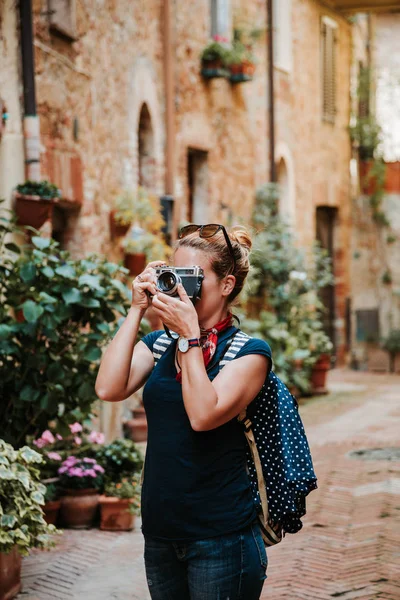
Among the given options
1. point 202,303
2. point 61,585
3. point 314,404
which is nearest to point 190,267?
point 202,303

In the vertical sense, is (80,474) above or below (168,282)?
below

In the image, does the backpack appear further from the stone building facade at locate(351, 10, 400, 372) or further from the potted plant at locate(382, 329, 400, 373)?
the stone building facade at locate(351, 10, 400, 372)

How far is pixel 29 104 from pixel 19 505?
3.74 m

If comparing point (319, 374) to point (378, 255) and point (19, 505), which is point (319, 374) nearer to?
point (378, 255)

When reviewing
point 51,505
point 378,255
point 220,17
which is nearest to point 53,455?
point 51,505

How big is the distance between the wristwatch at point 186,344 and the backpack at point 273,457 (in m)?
0.13

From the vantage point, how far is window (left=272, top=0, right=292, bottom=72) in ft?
47.1

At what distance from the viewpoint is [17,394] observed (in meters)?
5.34

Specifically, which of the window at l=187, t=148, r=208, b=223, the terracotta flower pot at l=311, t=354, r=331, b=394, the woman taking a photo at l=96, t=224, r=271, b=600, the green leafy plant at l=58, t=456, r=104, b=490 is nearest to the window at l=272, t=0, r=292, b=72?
the window at l=187, t=148, r=208, b=223

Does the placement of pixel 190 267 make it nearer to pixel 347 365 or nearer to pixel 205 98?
pixel 205 98

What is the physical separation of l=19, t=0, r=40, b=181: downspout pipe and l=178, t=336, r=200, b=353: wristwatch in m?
4.78

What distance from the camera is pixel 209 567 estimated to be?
236cm

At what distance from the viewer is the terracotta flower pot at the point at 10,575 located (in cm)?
427

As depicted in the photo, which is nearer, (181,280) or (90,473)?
(181,280)
